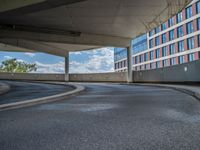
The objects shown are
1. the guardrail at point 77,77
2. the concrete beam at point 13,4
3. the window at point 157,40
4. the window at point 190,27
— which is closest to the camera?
the concrete beam at point 13,4

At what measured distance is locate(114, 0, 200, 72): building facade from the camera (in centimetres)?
4553

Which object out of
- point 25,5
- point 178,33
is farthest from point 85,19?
point 178,33

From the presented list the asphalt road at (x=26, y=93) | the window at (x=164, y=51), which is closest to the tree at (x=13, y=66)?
the window at (x=164, y=51)

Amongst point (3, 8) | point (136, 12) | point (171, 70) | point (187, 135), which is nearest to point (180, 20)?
point (171, 70)

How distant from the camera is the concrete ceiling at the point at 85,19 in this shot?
13433 mm

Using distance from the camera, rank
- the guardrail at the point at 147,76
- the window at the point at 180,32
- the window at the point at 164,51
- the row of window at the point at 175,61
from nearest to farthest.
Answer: the guardrail at the point at 147,76, the row of window at the point at 175,61, the window at the point at 180,32, the window at the point at 164,51

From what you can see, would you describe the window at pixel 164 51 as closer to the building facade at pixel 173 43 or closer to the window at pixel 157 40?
the building facade at pixel 173 43

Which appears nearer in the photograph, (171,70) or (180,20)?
(171,70)

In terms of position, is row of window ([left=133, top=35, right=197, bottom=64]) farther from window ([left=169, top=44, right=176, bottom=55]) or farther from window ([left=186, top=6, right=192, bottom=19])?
window ([left=186, top=6, right=192, bottom=19])

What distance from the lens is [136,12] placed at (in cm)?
1719

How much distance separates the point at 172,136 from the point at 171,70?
18025 millimetres

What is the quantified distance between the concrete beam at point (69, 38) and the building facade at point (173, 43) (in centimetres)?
1628

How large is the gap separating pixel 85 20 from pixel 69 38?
498 cm

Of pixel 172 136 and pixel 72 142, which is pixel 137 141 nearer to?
pixel 172 136
